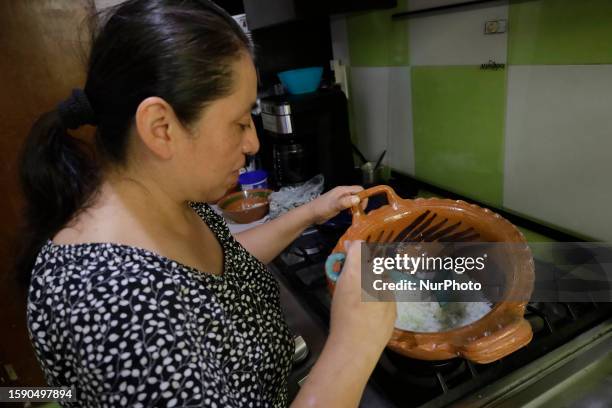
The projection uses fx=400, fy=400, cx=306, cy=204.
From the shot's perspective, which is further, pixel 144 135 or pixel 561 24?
pixel 561 24

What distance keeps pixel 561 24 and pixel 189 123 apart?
71 centimetres

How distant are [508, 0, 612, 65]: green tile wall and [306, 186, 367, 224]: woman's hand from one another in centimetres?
44

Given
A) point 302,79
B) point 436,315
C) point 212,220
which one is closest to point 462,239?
point 436,315

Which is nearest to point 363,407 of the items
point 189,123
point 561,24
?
point 189,123

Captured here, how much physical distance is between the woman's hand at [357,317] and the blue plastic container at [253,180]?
91 centimetres

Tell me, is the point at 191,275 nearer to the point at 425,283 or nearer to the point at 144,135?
the point at 144,135

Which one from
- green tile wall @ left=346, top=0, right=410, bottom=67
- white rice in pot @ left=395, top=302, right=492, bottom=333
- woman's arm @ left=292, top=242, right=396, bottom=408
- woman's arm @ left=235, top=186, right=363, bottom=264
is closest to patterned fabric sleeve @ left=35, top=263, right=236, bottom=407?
woman's arm @ left=292, top=242, right=396, bottom=408

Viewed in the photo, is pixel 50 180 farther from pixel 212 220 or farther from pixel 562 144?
pixel 562 144

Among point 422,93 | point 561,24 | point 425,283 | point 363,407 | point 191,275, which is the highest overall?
point 561,24

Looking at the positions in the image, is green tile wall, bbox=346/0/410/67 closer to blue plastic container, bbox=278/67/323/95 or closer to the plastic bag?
blue plastic container, bbox=278/67/323/95

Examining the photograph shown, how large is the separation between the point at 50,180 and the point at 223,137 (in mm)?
261

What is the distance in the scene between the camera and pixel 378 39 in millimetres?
1257

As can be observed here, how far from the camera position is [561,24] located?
744 mm

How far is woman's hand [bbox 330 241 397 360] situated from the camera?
52 cm
